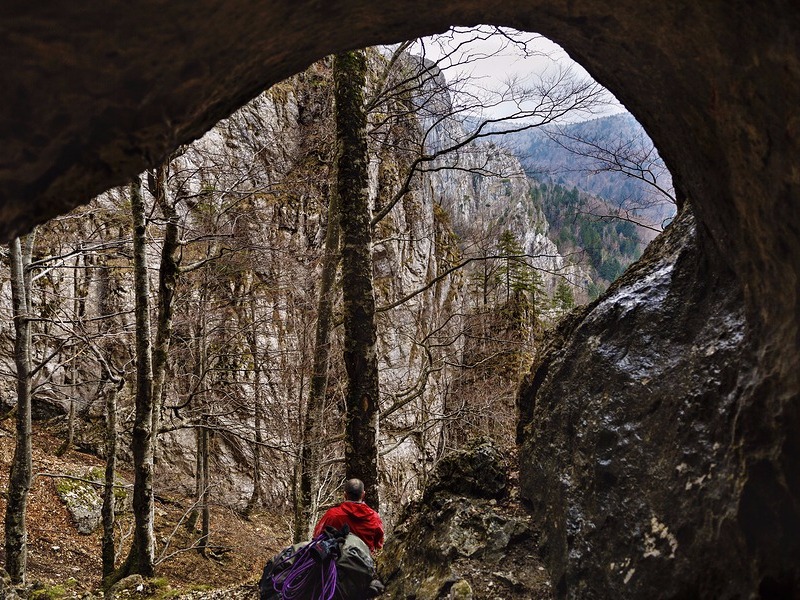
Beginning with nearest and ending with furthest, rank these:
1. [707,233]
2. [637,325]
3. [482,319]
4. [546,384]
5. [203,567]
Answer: [707,233] → [637,325] → [546,384] → [203,567] → [482,319]

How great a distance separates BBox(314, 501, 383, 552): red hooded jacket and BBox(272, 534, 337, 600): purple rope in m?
0.80

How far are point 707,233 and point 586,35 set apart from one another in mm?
1279

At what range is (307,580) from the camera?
359cm

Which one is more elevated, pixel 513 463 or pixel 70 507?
pixel 513 463

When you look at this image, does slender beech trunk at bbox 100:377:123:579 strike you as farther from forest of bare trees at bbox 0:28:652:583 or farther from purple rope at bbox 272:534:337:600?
purple rope at bbox 272:534:337:600

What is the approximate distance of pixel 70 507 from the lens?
11.4m

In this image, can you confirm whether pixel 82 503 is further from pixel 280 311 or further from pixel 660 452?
pixel 660 452

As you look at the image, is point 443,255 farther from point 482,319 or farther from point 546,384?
point 546,384

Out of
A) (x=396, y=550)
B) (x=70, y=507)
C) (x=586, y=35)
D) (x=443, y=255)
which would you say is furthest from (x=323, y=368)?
(x=443, y=255)

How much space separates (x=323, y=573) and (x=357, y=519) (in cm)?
96

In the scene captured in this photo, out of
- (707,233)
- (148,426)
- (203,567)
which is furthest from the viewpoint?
(203,567)

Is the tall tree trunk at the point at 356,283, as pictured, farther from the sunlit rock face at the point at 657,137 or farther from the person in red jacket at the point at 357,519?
the sunlit rock face at the point at 657,137

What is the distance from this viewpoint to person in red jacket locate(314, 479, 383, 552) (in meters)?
4.49

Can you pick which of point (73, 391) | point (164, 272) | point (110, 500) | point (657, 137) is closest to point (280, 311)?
point (73, 391)
